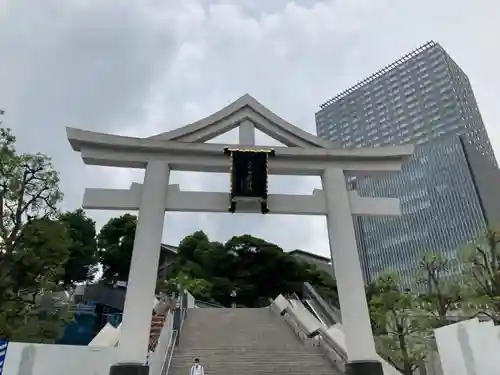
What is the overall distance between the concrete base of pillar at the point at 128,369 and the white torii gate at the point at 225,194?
9 cm

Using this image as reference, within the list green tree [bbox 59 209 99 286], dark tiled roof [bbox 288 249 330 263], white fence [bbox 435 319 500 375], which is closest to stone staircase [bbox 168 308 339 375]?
white fence [bbox 435 319 500 375]

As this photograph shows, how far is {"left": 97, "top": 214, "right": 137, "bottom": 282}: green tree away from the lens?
32.7 meters

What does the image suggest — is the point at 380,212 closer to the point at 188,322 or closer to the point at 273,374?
the point at 273,374

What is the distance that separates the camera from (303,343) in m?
12.3

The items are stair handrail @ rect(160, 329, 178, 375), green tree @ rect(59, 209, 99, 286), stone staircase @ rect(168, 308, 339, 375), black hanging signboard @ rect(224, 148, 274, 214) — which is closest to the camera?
black hanging signboard @ rect(224, 148, 274, 214)

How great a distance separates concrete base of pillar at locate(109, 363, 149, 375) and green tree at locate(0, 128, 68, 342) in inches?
157

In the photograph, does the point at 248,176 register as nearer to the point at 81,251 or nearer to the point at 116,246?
the point at 81,251

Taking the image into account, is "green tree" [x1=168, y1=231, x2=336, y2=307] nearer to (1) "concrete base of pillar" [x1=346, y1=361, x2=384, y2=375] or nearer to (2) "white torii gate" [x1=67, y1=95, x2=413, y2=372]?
(2) "white torii gate" [x1=67, y1=95, x2=413, y2=372]

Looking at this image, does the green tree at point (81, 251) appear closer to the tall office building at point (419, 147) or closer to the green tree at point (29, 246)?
the green tree at point (29, 246)

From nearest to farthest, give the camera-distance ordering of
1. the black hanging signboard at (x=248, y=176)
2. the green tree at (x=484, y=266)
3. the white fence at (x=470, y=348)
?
1. the white fence at (x=470, y=348)
2. the black hanging signboard at (x=248, y=176)
3. the green tree at (x=484, y=266)

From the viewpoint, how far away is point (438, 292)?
16.3 m

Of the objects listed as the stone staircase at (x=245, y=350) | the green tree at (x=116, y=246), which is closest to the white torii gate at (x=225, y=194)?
the stone staircase at (x=245, y=350)

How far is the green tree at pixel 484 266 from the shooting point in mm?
11711

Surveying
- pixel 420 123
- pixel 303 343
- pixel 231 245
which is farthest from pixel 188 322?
pixel 420 123
